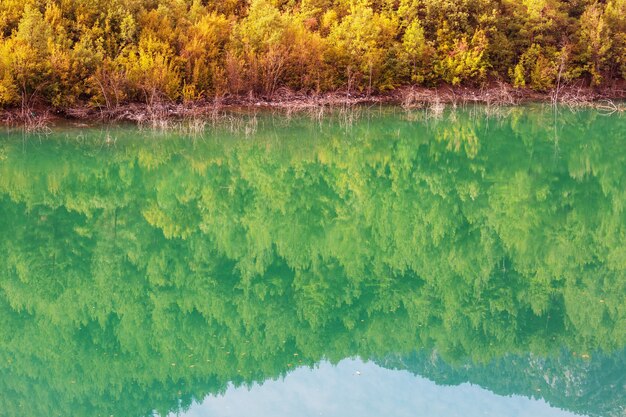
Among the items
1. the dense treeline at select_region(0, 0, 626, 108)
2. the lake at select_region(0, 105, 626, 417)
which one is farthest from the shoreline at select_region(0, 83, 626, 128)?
the lake at select_region(0, 105, 626, 417)

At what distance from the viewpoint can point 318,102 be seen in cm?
4016

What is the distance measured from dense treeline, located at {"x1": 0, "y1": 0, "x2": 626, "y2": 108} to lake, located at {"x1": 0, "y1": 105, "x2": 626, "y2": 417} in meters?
5.49

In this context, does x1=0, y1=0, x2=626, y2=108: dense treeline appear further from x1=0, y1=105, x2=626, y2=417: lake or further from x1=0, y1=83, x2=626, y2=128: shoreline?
x1=0, y1=105, x2=626, y2=417: lake

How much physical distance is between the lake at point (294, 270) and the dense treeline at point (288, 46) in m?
5.49

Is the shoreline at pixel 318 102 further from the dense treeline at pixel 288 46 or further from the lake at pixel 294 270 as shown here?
the lake at pixel 294 270

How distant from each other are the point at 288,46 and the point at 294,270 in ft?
90.6

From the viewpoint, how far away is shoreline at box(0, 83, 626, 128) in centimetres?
3241

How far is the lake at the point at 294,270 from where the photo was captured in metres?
11.0

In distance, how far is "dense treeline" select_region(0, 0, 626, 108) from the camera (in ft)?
107

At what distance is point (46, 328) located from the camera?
1212 centimetres

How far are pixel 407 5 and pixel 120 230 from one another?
33352 millimetres

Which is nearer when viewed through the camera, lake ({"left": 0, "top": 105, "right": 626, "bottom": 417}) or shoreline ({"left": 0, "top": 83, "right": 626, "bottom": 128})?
lake ({"left": 0, "top": 105, "right": 626, "bottom": 417})

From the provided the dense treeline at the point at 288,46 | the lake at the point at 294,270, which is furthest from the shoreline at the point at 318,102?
the lake at the point at 294,270

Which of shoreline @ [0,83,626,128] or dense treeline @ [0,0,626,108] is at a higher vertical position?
dense treeline @ [0,0,626,108]
